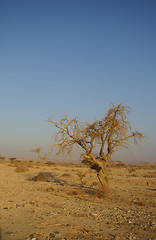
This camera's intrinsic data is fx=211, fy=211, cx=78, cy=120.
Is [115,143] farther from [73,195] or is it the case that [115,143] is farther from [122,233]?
[122,233]

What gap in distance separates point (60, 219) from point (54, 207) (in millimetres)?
2314

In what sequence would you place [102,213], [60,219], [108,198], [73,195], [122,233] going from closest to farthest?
1. [122,233]
2. [60,219]
3. [102,213]
4. [108,198]
5. [73,195]

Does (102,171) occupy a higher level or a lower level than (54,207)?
higher

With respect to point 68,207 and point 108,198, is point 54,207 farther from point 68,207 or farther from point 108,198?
point 108,198

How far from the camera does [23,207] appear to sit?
31.9 feet

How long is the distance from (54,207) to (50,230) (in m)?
3.68

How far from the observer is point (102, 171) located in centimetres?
1327

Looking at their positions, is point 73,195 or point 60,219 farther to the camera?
point 73,195

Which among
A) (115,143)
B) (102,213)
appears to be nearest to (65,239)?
(102,213)

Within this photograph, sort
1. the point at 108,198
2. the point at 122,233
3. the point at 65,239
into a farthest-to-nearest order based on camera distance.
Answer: the point at 108,198, the point at 122,233, the point at 65,239

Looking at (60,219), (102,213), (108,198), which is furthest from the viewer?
(108,198)

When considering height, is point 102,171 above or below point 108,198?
above

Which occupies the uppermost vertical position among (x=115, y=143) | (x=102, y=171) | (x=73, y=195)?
(x=115, y=143)

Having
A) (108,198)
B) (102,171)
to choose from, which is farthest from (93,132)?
(108,198)
